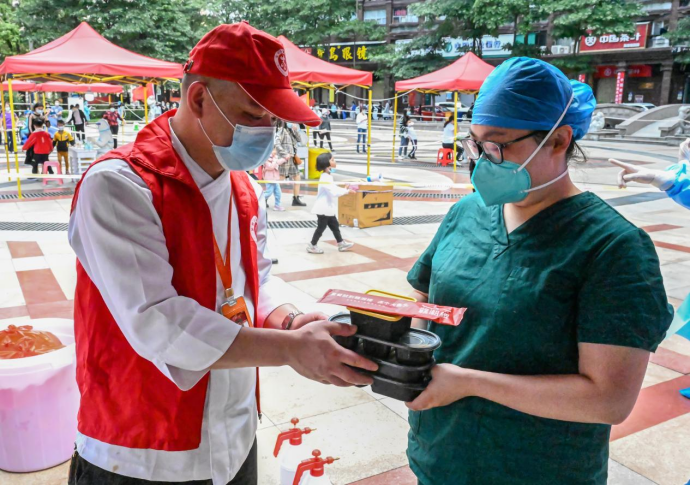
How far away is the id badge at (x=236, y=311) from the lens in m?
1.62

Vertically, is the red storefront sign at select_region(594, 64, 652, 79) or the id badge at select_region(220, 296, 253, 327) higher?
the red storefront sign at select_region(594, 64, 652, 79)

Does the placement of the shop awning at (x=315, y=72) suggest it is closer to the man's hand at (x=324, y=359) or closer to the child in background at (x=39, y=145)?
the child in background at (x=39, y=145)

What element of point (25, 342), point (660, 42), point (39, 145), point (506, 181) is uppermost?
point (660, 42)

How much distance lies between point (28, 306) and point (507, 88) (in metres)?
5.41

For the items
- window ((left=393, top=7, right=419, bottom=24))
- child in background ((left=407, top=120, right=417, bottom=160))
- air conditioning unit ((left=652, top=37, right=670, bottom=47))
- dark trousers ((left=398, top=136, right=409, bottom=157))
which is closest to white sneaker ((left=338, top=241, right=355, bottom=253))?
child in background ((left=407, top=120, right=417, bottom=160))

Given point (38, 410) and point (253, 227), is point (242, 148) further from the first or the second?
point (38, 410)

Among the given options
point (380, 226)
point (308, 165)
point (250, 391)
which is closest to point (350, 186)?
point (380, 226)

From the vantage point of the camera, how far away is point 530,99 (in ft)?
5.02

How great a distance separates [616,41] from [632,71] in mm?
2210

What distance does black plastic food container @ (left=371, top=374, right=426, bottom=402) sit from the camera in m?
1.41

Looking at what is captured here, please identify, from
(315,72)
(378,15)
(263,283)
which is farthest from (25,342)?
(378,15)

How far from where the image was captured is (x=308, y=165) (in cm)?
1373

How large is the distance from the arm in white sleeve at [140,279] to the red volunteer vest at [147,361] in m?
0.05

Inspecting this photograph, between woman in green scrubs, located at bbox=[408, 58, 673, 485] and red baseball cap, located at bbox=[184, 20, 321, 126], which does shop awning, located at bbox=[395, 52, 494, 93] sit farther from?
red baseball cap, located at bbox=[184, 20, 321, 126]
